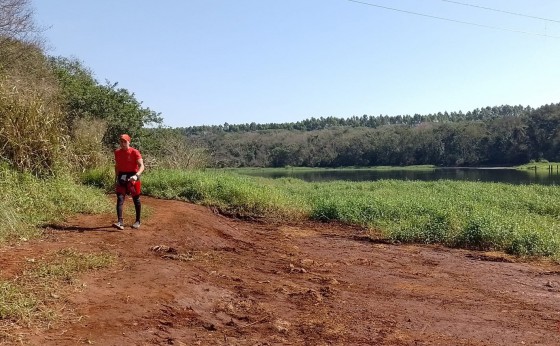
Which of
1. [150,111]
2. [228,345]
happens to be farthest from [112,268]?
[150,111]

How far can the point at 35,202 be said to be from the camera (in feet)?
26.0

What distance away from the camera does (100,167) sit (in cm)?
1270

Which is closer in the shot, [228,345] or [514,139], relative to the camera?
[228,345]

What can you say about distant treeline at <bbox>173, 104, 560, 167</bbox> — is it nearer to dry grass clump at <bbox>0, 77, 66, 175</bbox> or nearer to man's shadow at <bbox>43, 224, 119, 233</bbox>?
dry grass clump at <bbox>0, 77, 66, 175</bbox>

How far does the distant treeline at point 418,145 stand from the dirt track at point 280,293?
54006 mm

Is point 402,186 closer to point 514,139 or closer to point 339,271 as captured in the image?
point 339,271

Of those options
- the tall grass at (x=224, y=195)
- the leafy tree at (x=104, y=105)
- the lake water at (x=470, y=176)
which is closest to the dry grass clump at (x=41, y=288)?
the tall grass at (x=224, y=195)

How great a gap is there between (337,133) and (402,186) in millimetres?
79289

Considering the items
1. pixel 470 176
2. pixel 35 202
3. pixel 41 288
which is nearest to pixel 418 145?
pixel 470 176

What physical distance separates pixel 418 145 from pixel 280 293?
76928mm

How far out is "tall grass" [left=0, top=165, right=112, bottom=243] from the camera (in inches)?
259

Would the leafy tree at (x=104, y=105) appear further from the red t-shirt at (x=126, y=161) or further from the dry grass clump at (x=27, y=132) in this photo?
the red t-shirt at (x=126, y=161)

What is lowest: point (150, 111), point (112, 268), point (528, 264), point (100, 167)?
point (528, 264)

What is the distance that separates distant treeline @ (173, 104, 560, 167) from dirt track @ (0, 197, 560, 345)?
54.0 meters
